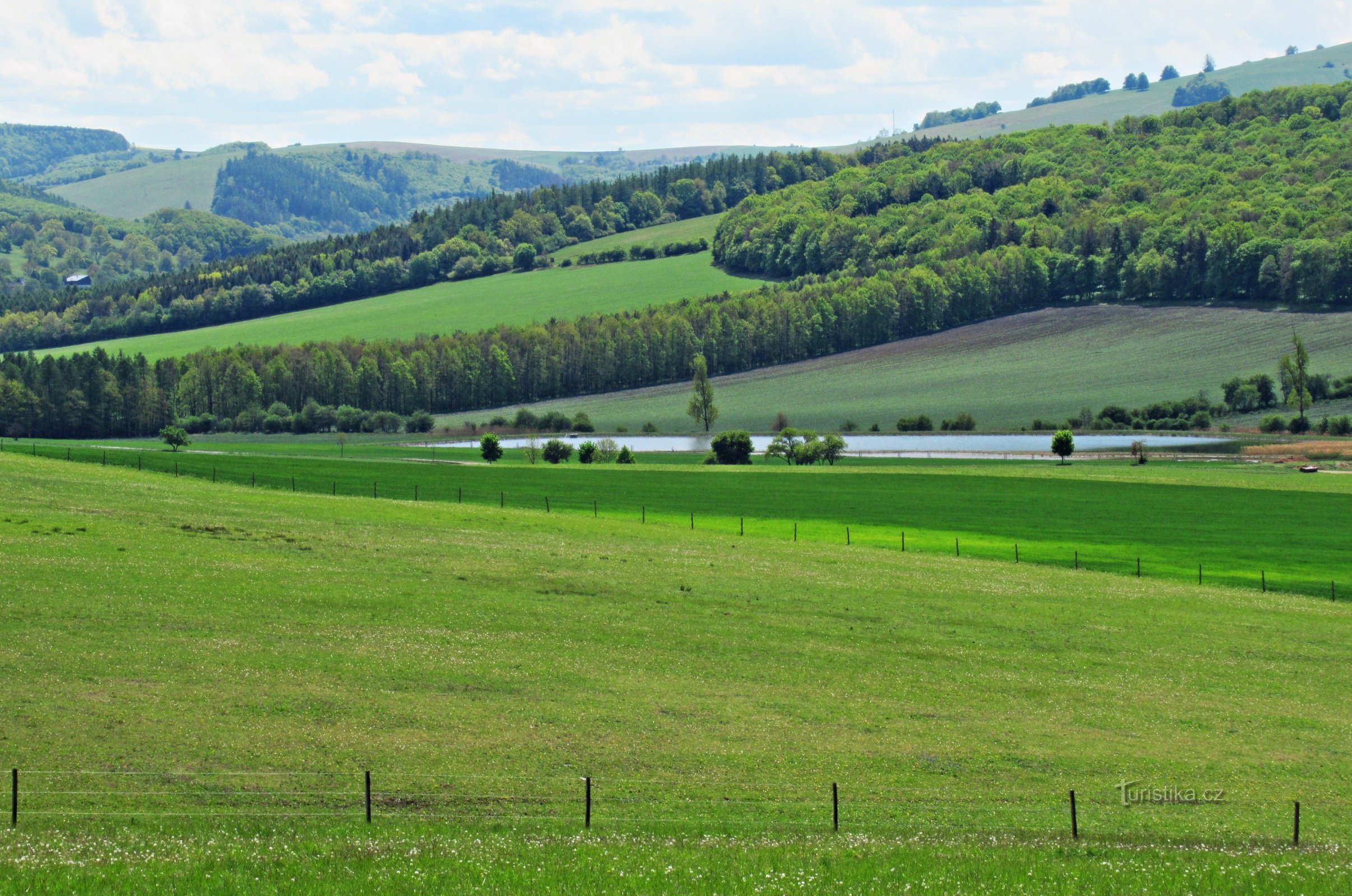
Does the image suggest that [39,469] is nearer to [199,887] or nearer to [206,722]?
[206,722]

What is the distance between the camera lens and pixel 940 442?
131m

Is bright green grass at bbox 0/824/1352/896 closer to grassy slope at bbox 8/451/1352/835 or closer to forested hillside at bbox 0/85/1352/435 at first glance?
grassy slope at bbox 8/451/1352/835

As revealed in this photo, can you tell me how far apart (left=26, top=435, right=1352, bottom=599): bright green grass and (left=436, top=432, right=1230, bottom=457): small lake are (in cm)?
1587

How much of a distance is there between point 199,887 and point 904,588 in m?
33.8

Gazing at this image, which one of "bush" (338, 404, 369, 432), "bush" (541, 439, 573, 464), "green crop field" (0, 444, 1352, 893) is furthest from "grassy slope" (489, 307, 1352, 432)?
"green crop field" (0, 444, 1352, 893)

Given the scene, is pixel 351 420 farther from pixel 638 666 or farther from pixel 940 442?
pixel 638 666

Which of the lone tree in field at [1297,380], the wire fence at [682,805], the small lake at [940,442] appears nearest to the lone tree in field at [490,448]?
the small lake at [940,442]

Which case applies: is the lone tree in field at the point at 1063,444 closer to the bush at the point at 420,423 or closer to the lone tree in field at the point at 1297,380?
the lone tree in field at the point at 1297,380

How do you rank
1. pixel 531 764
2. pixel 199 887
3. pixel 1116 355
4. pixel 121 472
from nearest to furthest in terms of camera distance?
pixel 199 887 < pixel 531 764 < pixel 121 472 < pixel 1116 355

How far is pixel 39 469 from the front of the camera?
67312 mm

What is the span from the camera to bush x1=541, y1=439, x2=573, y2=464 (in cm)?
11400

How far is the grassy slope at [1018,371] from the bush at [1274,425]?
1924 centimetres

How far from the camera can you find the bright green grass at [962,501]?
5872 cm

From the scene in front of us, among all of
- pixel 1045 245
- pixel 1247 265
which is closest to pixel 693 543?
pixel 1247 265
